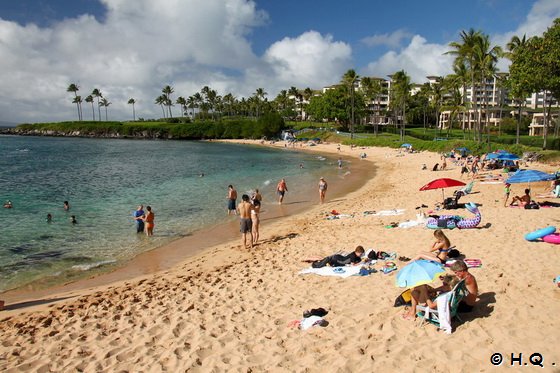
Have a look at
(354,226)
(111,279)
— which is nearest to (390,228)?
(354,226)

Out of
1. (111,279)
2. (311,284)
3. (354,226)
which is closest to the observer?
(311,284)

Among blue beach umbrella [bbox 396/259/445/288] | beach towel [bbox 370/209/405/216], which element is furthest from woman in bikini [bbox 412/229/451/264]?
beach towel [bbox 370/209/405/216]

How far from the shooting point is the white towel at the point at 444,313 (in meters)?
6.61

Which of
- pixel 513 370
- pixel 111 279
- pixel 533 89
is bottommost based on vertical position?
pixel 111 279

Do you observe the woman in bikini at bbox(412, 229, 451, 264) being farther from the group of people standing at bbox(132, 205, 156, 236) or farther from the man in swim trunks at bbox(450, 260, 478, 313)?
the group of people standing at bbox(132, 205, 156, 236)

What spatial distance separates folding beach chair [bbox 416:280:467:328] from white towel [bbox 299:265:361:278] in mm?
2839

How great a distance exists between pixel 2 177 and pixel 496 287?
47.7 metres

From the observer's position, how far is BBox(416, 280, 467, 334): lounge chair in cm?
665

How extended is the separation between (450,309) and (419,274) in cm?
81

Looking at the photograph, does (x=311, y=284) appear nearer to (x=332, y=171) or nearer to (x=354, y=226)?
(x=354, y=226)

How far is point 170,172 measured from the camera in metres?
44.6

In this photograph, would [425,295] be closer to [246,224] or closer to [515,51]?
[246,224]

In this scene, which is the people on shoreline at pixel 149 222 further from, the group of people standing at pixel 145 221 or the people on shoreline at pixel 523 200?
the people on shoreline at pixel 523 200

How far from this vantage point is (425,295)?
279 inches
